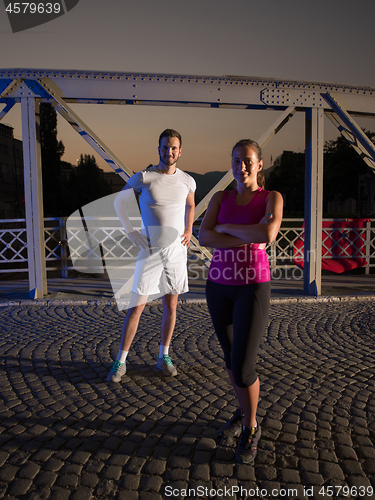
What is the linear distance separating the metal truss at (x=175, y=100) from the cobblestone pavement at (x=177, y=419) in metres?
2.61

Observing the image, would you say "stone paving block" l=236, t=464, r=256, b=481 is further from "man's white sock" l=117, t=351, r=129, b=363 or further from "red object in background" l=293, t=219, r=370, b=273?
"red object in background" l=293, t=219, r=370, b=273

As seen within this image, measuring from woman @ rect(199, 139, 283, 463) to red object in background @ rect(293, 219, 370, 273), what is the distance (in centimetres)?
796

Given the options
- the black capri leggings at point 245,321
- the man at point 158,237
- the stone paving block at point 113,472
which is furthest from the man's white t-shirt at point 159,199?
the stone paving block at point 113,472

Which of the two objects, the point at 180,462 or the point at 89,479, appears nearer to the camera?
the point at 89,479

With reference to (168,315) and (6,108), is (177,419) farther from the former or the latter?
(6,108)

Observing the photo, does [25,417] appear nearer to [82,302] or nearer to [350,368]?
[350,368]

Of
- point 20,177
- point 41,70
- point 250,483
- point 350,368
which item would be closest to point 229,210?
point 250,483

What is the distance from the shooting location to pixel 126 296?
7484 mm

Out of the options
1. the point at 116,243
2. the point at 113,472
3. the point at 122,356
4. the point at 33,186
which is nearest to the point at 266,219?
the point at 113,472

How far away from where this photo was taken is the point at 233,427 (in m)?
2.70

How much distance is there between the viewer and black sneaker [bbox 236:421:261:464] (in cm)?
238

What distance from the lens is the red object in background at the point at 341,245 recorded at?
33.6ft

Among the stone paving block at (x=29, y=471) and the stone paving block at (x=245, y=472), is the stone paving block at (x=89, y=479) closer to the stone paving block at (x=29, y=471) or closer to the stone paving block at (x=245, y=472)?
the stone paving block at (x=29, y=471)

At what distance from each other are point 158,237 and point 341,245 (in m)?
8.02
